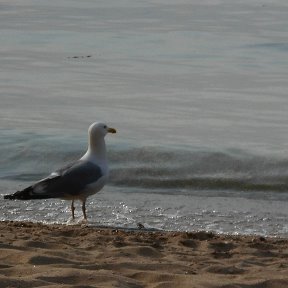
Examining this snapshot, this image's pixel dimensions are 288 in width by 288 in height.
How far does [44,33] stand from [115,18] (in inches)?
112

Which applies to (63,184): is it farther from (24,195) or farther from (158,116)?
(158,116)

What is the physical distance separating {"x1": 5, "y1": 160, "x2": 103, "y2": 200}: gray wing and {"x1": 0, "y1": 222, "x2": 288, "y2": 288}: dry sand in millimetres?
385

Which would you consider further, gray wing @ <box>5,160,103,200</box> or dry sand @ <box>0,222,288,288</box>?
gray wing @ <box>5,160,103,200</box>

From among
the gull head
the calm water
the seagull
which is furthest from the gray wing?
the gull head

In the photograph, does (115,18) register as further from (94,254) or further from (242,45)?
(94,254)

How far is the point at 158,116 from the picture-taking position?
43.0ft

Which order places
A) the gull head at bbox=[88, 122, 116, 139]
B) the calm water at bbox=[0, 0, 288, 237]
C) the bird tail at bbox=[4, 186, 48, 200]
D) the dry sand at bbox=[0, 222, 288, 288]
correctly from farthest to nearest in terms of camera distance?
the calm water at bbox=[0, 0, 288, 237] < the gull head at bbox=[88, 122, 116, 139] < the bird tail at bbox=[4, 186, 48, 200] < the dry sand at bbox=[0, 222, 288, 288]

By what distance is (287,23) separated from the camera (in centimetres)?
2298

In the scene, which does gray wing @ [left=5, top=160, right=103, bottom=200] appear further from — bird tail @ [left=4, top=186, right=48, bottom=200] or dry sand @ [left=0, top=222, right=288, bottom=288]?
dry sand @ [left=0, top=222, right=288, bottom=288]

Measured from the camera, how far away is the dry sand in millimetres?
5804

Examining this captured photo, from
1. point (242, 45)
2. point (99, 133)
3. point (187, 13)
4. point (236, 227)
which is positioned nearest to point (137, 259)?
point (236, 227)

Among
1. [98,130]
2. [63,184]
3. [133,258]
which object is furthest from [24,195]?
[133,258]

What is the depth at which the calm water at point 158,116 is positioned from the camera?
9383 mm

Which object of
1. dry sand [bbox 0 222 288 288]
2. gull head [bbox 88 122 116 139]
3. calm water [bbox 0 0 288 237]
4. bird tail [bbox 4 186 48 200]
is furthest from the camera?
calm water [bbox 0 0 288 237]
